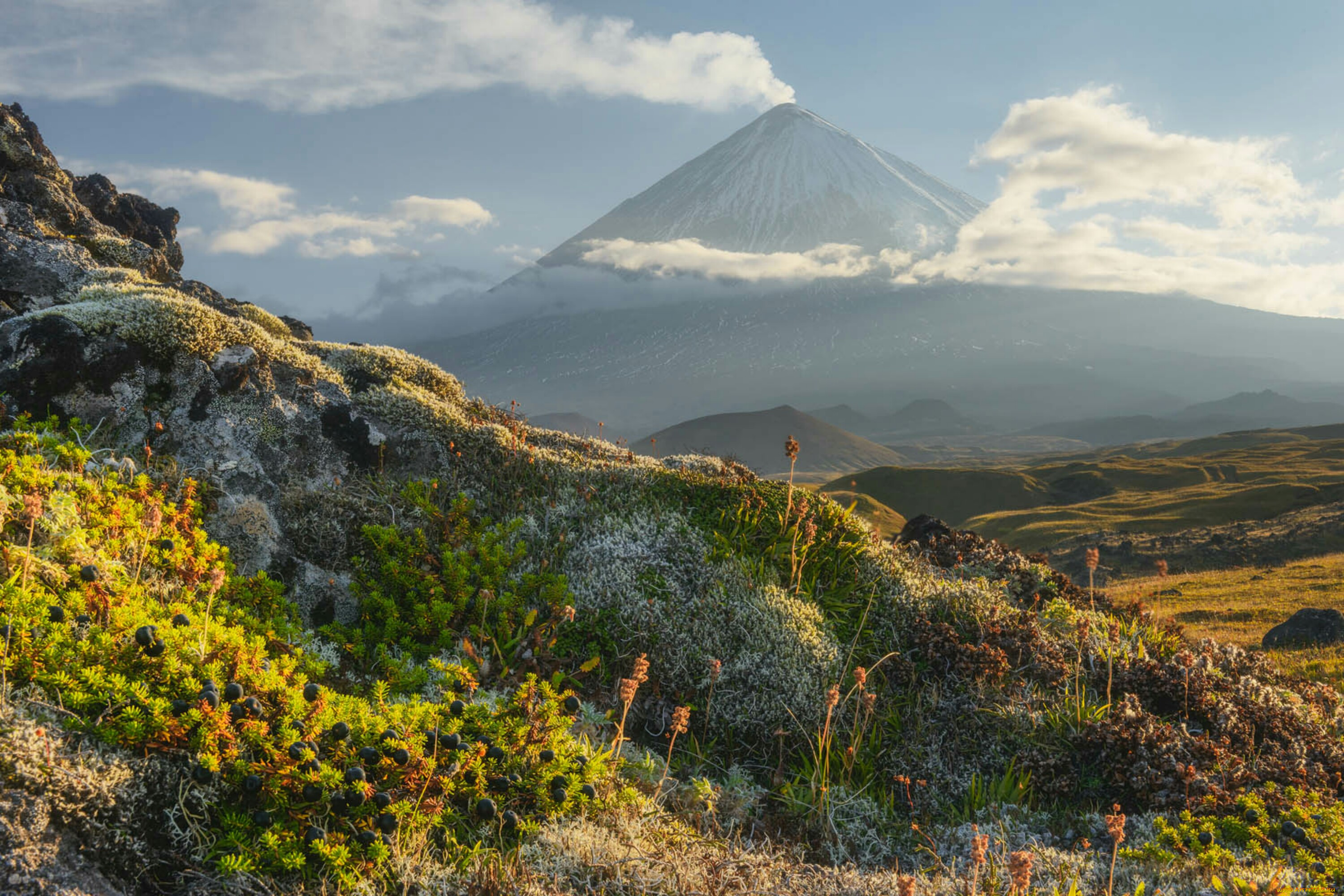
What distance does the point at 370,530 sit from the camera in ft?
21.1

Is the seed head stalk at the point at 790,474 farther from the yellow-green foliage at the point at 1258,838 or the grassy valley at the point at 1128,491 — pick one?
the grassy valley at the point at 1128,491

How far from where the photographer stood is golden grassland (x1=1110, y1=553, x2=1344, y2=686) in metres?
11.0

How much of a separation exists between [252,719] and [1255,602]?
23.8 meters

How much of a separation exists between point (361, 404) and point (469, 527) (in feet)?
9.06

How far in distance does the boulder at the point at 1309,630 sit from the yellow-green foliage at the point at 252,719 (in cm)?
1544

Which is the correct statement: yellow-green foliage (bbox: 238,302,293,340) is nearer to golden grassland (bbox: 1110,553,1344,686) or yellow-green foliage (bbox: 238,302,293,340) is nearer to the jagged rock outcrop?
the jagged rock outcrop

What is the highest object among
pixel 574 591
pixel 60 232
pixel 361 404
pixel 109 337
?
pixel 60 232

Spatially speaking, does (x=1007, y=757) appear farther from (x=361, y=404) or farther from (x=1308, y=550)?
(x=1308, y=550)

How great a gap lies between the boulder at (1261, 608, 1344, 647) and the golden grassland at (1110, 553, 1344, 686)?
1.16 ft

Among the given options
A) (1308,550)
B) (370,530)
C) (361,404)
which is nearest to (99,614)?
(370,530)

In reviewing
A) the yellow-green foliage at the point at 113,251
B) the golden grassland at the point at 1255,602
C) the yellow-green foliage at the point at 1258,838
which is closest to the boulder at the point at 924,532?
the golden grassland at the point at 1255,602

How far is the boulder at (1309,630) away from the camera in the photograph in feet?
42.9

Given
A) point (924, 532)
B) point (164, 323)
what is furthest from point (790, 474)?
point (164, 323)

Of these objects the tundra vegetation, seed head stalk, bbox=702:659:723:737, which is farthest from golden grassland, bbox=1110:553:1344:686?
seed head stalk, bbox=702:659:723:737
